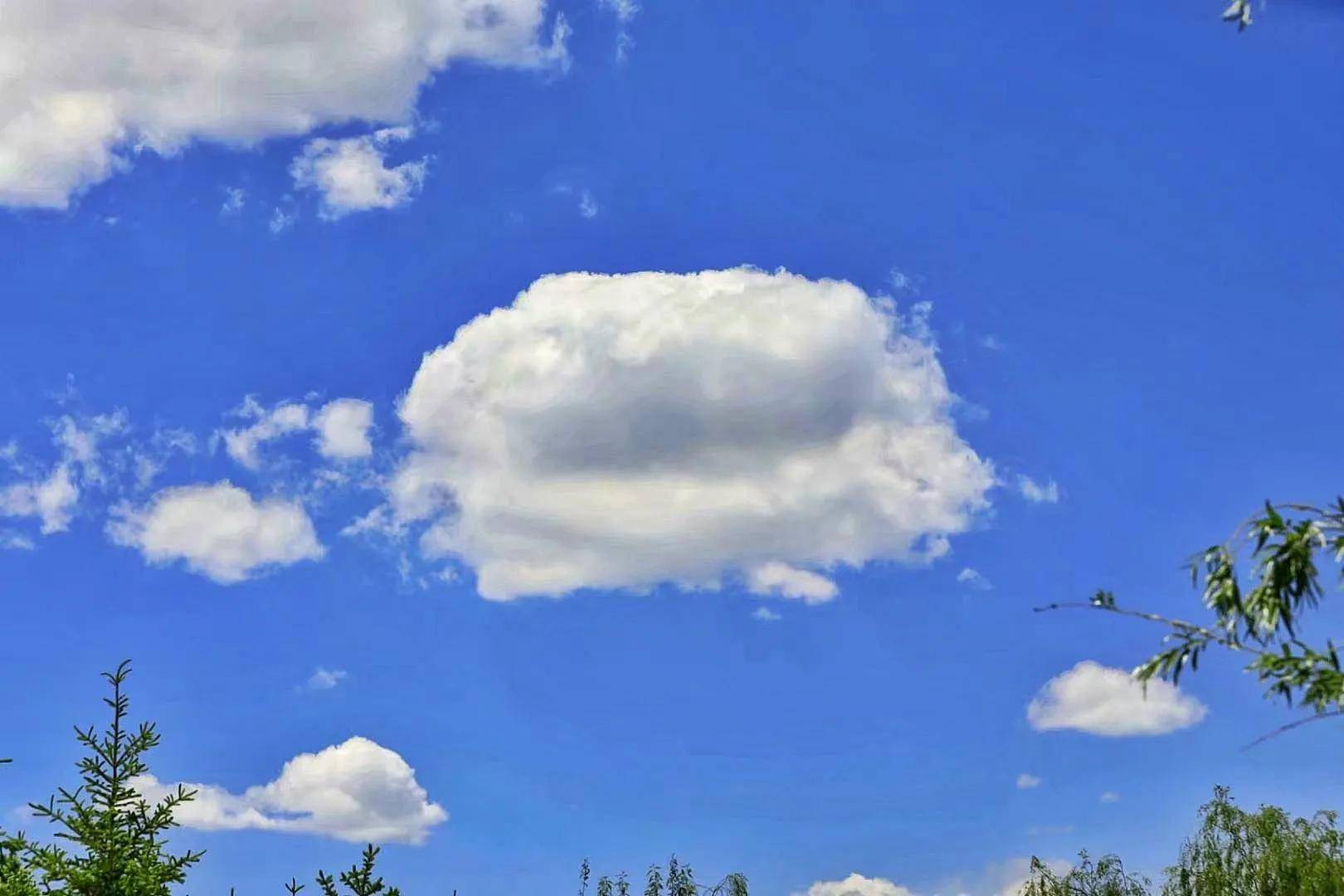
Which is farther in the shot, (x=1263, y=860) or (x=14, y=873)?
(x=1263, y=860)

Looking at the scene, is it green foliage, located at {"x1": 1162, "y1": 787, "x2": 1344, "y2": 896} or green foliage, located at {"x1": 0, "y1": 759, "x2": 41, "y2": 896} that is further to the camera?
green foliage, located at {"x1": 1162, "y1": 787, "x2": 1344, "y2": 896}

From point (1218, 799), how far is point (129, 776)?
1124 inches

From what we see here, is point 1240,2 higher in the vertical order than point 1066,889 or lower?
higher

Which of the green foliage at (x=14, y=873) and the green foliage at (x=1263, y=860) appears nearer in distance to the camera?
the green foliage at (x=14, y=873)

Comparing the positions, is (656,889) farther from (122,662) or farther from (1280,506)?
(1280,506)

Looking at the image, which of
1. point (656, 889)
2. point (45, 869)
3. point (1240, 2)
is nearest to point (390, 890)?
point (45, 869)

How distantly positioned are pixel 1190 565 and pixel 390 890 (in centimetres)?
995

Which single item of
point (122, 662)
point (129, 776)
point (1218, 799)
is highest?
point (1218, 799)

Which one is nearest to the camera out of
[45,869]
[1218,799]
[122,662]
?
[45,869]

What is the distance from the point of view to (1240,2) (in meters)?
12.5

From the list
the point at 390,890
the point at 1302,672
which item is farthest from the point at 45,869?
the point at 1302,672

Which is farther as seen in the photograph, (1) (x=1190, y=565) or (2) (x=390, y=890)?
(2) (x=390, y=890)

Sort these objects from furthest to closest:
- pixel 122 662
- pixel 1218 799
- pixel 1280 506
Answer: pixel 1218 799
pixel 122 662
pixel 1280 506

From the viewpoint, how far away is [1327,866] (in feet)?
109
